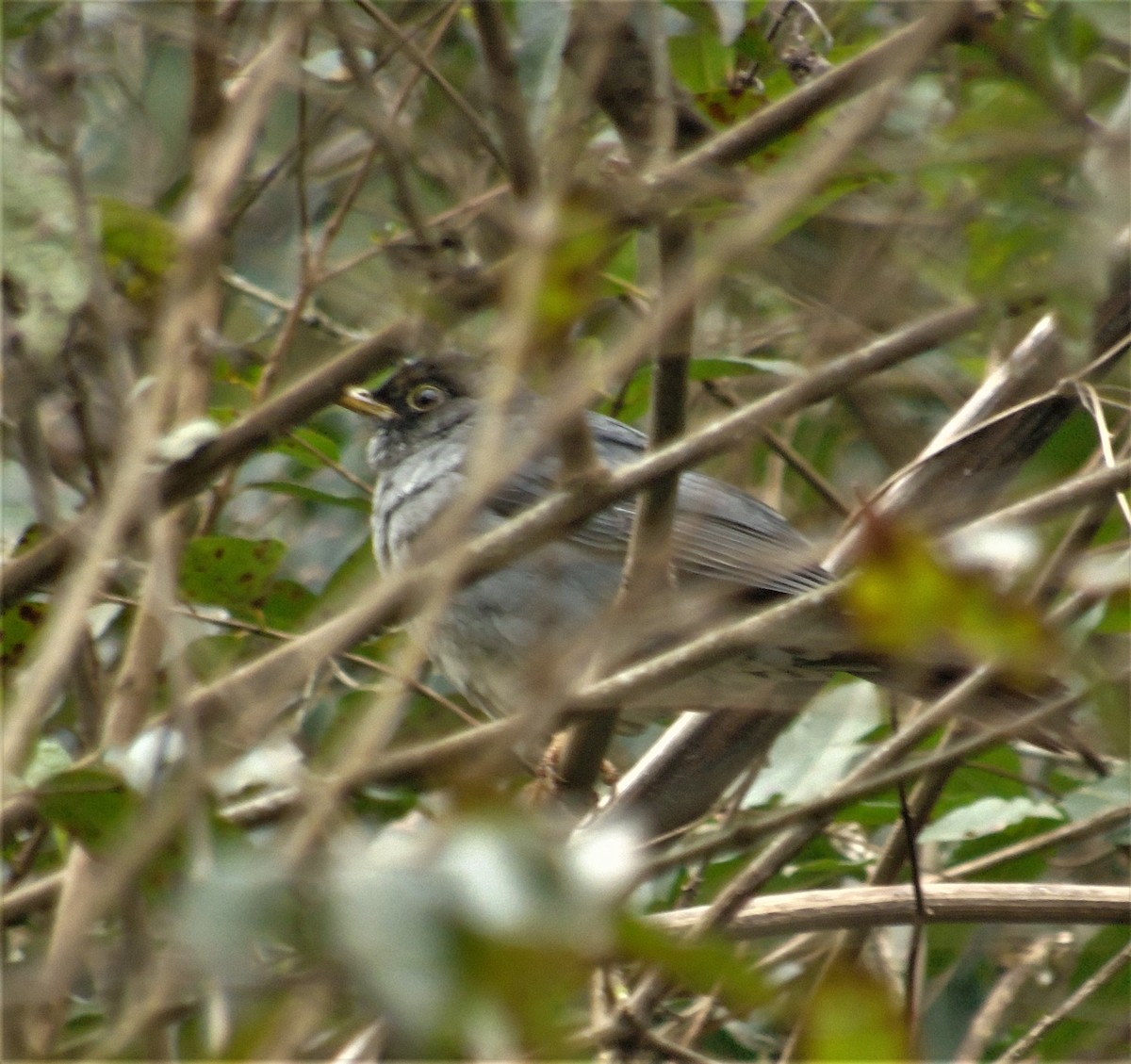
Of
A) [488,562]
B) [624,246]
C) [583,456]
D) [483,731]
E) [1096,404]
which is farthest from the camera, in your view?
[624,246]

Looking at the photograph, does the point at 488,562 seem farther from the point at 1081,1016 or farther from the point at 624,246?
the point at 624,246

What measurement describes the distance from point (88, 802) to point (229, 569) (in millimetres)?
2318

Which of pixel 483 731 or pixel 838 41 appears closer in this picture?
pixel 483 731

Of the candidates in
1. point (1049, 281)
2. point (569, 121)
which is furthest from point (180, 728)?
point (1049, 281)

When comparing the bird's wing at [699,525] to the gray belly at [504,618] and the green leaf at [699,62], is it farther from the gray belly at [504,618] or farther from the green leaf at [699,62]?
the green leaf at [699,62]

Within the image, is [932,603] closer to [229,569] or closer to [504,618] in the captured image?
[504,618]

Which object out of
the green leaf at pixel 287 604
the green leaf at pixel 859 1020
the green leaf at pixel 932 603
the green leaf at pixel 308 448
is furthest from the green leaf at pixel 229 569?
the green leaf at pixel 859 1020

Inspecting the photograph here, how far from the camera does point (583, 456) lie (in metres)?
2.98

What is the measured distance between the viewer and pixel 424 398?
6.45m

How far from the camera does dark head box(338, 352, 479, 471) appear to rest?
20.6ft

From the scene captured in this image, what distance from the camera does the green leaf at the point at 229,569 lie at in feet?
16.4

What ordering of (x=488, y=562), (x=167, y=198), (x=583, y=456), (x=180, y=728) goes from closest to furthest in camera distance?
1. (x=180, y=728)
2. (x=488, y=562)
3. (x=583, y=456)
4. (x=167, y=198)

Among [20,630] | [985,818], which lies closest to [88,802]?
[20,630]

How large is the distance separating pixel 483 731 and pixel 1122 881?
404cm
